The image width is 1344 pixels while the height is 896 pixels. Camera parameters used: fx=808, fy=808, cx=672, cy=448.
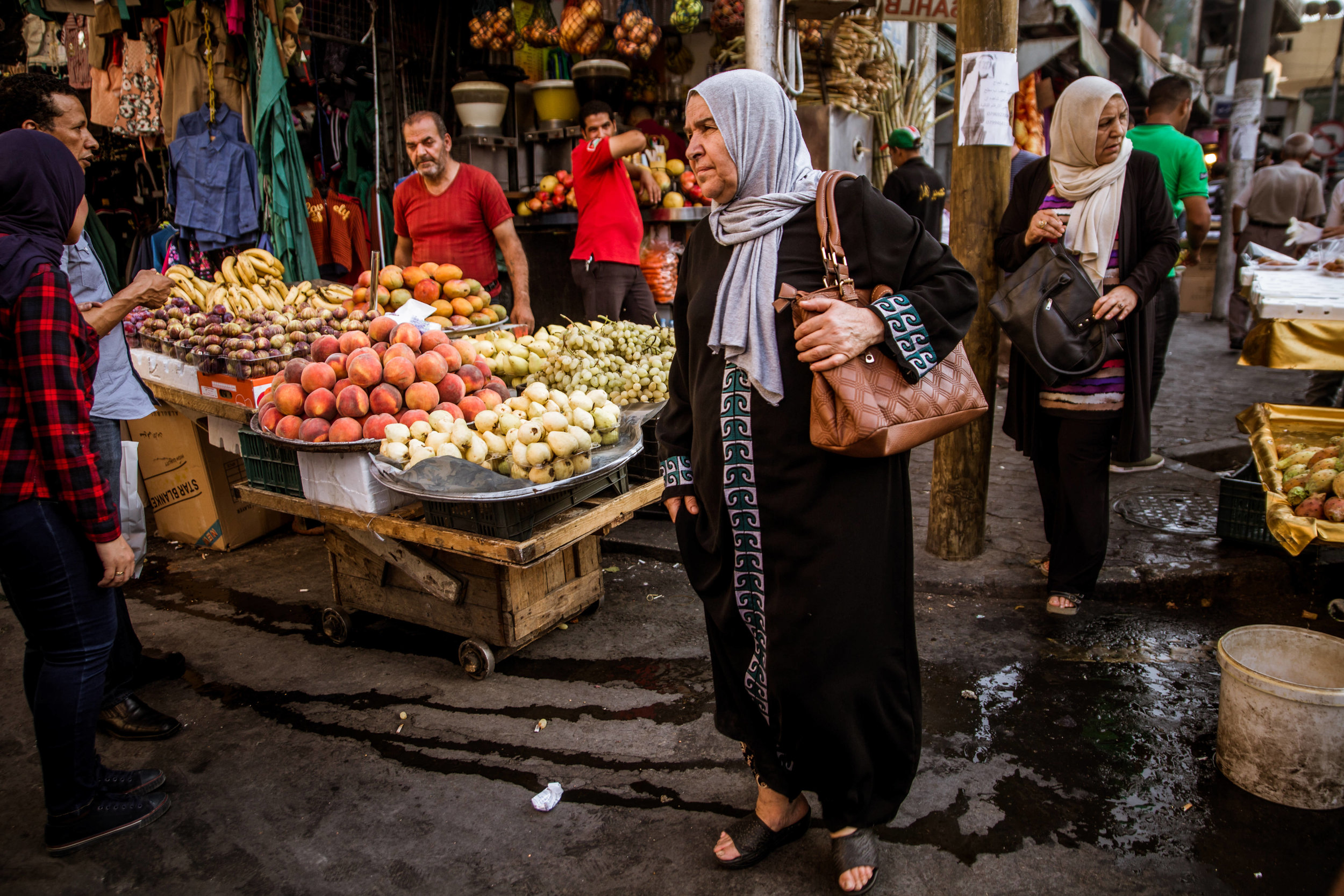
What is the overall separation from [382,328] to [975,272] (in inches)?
113

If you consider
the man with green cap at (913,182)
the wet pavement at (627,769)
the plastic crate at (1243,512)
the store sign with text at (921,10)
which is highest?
the store sign with text at (921,10)

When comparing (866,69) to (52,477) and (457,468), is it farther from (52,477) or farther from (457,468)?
(52,477)

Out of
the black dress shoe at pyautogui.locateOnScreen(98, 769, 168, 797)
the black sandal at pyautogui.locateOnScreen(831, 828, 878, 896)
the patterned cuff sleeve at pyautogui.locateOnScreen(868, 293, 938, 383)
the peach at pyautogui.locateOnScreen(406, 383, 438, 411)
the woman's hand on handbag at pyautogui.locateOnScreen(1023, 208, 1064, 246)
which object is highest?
the woman's hand on handbag at pyautogui.locateOnScreen(1023, 208, 1064, 246)

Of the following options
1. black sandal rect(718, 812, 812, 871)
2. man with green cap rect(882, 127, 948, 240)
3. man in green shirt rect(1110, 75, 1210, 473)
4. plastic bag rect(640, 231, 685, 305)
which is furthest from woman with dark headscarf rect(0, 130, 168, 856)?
man with green cap rect(882, 127, 948, 240)

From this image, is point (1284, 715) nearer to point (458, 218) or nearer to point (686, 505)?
point (686, 505)

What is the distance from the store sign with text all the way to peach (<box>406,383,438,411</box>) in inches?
181

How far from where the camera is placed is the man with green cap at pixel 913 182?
6941 millimetres

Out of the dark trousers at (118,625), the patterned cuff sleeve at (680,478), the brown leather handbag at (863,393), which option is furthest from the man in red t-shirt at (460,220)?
the brown leather handbag at (863,393)

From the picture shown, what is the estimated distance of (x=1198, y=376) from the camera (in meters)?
8.51

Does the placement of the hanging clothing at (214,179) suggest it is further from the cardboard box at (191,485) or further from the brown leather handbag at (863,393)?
the brown leather handbag at (863,393)

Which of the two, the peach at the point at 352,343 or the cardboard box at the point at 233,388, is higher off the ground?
the peach at the point at 352,343

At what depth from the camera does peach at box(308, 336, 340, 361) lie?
12.0ft

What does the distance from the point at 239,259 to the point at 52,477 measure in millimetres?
3940

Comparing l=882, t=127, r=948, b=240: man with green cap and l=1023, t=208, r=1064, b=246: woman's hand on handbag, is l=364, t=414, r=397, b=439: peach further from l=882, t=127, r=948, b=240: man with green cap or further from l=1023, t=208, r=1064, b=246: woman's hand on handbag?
l=882, t=127, r=948, b=240: man with green cap
